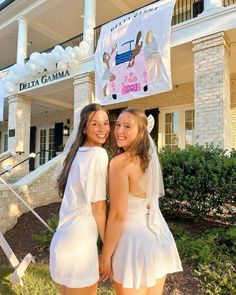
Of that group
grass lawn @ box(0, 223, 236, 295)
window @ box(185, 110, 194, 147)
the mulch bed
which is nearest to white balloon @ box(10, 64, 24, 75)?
the mulch bed

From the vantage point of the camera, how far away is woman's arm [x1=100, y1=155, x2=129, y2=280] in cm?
176

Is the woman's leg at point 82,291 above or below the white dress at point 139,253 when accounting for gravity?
below

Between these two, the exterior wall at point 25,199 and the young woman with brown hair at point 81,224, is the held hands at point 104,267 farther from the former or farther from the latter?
the exterior wall at point 25,199

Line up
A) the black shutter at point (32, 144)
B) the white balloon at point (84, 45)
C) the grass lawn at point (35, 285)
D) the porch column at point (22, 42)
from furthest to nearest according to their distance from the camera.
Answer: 1. the black shutter at point (32, 144)
2. the porch column at point (22, 42)
3. the white balloon at point (84, 45)
4. the grass lawn at point (35, 285)

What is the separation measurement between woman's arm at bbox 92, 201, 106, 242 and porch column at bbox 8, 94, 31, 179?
11.0 metres

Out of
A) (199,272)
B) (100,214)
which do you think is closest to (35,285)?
Result: (199,272)

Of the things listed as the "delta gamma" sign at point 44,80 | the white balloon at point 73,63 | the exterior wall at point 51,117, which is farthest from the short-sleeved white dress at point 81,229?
the exterior wall at point 51,117

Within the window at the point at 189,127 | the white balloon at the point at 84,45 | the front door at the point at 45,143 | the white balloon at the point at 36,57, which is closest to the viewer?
the white balloon at the point at 84,45

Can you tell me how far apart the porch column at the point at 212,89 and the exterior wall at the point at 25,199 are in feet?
13.4

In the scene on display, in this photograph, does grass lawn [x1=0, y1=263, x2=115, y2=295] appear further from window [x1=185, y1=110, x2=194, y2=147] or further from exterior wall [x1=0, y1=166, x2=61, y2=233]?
window [x1=185, y1=110, x2=194, y2=147]

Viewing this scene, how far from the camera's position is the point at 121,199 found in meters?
1.76

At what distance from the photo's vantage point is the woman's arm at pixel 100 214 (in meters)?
1.80

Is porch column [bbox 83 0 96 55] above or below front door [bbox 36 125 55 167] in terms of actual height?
above

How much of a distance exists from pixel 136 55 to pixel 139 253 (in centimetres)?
670
